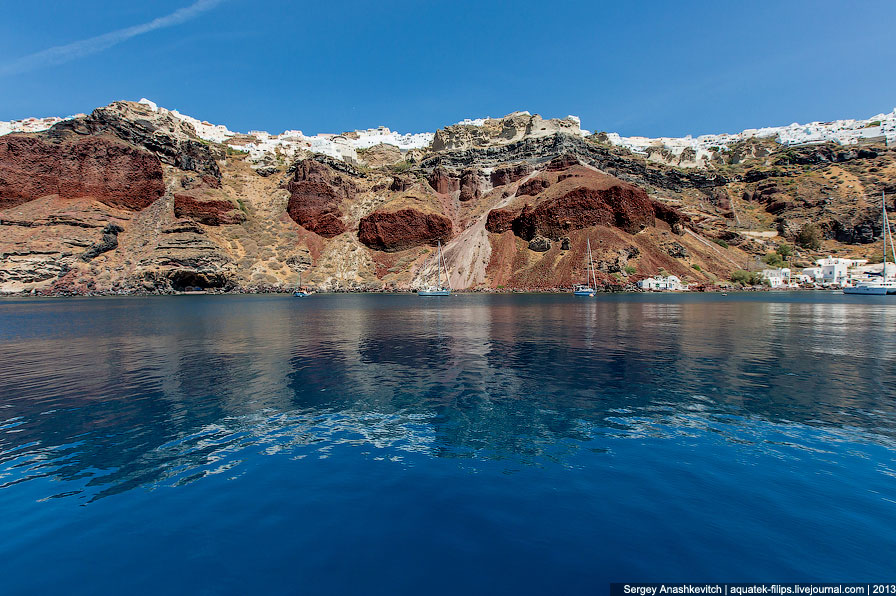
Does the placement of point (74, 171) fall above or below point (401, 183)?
below

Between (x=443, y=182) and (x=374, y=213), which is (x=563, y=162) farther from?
(x=374, y=213)

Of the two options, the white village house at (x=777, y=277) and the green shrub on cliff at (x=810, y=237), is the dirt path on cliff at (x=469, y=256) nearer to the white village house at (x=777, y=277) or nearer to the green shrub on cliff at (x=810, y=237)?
Answer: the white village house at (x=777, y=277)

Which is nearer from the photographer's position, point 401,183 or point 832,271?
point 832,271

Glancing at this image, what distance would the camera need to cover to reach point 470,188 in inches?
6255

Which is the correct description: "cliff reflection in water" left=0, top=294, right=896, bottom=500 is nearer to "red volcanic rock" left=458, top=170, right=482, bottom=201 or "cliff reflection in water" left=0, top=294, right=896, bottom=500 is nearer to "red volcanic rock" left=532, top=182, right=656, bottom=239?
"red volcanic rock" left=532, top=182, right=656, bottom=239

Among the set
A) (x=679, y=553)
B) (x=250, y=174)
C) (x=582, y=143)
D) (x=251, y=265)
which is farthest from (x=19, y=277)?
(x=582, y=143)

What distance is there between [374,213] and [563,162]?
69.1 meters

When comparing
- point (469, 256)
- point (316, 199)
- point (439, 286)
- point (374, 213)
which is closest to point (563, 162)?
point (469, 256)

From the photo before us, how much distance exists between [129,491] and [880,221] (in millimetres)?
204886

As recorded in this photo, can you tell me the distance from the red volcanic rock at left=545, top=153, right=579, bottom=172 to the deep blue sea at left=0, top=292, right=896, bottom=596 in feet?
445

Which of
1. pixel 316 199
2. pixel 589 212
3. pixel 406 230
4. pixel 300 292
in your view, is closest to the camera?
pixel 300 292

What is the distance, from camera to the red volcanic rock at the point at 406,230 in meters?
141

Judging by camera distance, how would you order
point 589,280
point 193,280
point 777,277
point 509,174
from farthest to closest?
1. point 509,174
2. point 777,277
3. point 193,280
4. point 589,280

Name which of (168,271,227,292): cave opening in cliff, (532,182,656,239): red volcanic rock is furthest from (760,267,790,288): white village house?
(168,271,227,292): cave opening in cliff
